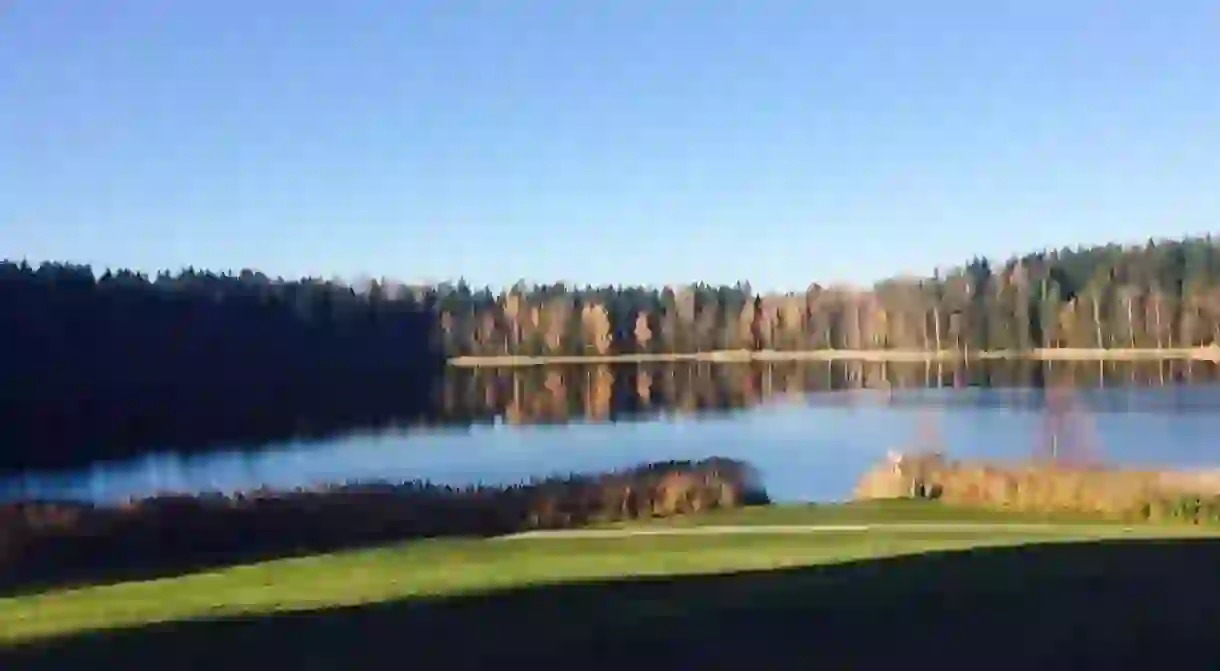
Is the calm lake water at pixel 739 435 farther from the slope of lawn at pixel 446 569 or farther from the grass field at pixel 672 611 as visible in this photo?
the grass field at pixel 672 611

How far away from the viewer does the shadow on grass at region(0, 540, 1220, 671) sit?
7820 millimetres

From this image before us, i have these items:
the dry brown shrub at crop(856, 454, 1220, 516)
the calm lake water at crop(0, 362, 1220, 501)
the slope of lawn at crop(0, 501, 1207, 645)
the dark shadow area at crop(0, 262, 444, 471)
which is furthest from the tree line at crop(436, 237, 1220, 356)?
the slope of lawn at crop(0, 501, 1207, 645)

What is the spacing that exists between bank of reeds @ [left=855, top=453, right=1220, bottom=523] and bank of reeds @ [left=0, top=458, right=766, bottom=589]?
2.49 meters

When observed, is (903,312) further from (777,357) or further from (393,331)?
(393,331)

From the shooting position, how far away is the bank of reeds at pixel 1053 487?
1725cm

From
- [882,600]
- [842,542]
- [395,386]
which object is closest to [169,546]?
[842,542]

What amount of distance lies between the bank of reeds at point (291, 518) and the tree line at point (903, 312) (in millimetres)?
74989

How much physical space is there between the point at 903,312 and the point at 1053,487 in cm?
9283

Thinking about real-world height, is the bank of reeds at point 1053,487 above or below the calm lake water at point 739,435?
above

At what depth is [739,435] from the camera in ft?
140

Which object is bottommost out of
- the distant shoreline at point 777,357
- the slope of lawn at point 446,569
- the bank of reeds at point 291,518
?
the bank of reeds at point 291,518

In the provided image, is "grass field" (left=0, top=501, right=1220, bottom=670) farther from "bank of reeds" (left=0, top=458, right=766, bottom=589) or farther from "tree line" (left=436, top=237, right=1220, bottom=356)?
"tree line" (left=436, top=237, right=1220, bottom=356)

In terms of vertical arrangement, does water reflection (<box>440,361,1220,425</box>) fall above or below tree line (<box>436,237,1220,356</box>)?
below

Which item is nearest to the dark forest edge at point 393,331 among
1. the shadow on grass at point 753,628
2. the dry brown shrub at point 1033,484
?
the dry brown shrub at point 1033,484
